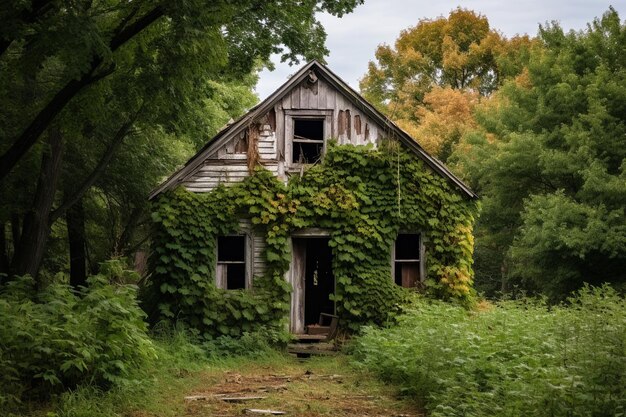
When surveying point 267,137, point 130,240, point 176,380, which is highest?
point 267,137

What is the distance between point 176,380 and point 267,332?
5063mm

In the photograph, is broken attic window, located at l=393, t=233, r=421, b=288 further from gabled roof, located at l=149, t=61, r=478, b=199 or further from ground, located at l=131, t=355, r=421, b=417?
ground, located at l=131, t=355, r=421, b=417

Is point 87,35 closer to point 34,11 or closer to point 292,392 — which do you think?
point 34,11

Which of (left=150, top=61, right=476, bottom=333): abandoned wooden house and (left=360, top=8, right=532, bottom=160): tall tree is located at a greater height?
(left=360, top=8, right=532, bottom=160): tall tree

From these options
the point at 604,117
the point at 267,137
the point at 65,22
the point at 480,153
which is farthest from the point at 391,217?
the point at 480,153

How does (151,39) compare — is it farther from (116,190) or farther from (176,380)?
(116,190)

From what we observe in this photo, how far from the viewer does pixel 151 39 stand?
1216cm

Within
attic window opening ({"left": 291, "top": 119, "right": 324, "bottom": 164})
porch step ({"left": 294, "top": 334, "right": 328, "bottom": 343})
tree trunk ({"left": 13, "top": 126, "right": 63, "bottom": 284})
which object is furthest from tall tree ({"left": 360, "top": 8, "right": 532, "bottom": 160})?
tree trunk ({"left": 13, "top": 126, "right": 63, "bottom": 284})

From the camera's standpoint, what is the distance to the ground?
9.42 metres

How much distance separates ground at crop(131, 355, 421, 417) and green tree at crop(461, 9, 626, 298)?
13167 mm

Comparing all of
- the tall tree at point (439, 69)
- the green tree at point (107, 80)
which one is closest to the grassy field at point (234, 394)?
the green tree at point (107, 80)

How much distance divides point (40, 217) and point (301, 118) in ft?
21.6

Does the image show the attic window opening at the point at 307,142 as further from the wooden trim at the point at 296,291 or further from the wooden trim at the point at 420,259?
the wooden trim at the point at 420,259

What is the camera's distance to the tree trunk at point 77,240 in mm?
20734
